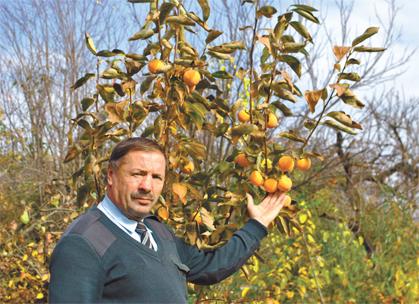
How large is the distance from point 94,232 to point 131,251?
0.39 feet

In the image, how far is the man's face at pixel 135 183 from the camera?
1.98m

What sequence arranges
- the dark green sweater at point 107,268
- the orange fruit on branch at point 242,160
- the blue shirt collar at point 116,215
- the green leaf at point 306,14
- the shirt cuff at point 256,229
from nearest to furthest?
1. the dark green sweater at point 107,268
2. the blue shirt collar at point 116,215
3. the shirt cuff at point 256,229
4. the green leaf at point 306,14
5. the orange fruit on branch at point 242,160

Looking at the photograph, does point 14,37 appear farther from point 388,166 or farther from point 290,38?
point 290,38

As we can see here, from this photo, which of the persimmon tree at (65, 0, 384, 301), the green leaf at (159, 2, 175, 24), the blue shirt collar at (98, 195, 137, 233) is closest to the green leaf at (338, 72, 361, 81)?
the persimmon tree at (65, 0, 384, 301)

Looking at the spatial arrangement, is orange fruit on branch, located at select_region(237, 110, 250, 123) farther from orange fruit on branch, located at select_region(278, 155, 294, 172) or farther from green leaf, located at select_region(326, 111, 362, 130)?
green leaf, located at select_region(326, 111, 362, 130)

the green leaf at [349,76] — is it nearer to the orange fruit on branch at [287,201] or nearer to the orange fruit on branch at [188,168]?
the orange fruit on branch at [287,201]

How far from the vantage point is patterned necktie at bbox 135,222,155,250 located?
2.01 m

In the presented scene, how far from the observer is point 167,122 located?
2.60 meters

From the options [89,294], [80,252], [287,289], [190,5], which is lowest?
[287,289]

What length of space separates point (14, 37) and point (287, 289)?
647 centimetres

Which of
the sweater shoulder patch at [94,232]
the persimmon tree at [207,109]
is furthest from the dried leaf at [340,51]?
the sweater shoulder patch at [94,232]

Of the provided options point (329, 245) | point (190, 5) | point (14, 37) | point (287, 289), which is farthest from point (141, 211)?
point (14, 37)

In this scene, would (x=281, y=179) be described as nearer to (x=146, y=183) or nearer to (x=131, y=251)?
(x=146, y=183)

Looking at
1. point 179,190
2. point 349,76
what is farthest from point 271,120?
point 179,190
